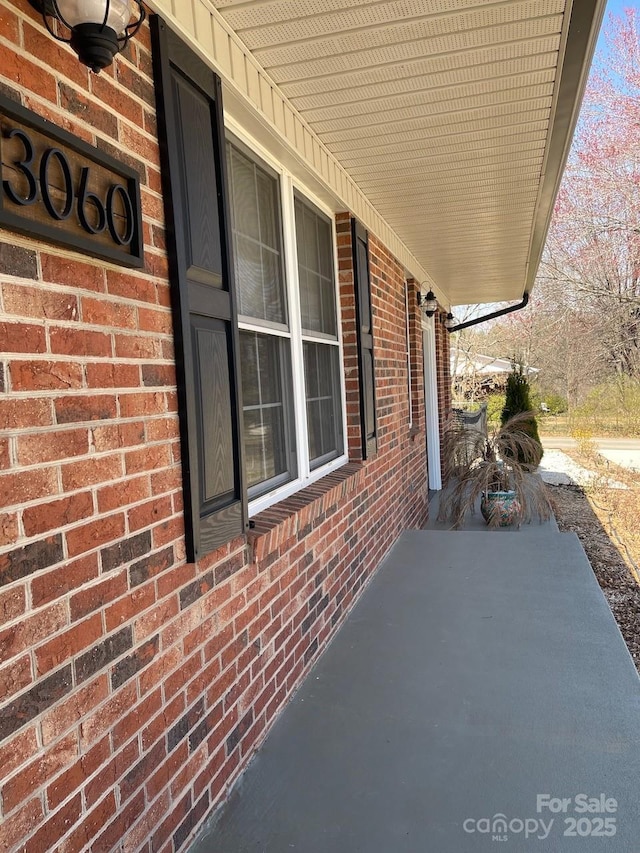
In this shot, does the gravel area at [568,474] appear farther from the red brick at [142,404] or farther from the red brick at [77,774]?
the red brick at [77,774]

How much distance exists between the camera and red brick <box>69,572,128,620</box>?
4.27 ft

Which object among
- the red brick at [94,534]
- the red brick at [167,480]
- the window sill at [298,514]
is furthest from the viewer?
the window sill at [298,514]

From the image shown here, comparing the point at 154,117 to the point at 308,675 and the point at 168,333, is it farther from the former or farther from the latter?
the point at 308,675

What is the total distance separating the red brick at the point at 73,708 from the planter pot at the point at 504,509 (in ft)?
16.4

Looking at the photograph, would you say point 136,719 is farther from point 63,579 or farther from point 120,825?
point 63,579

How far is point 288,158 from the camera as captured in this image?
2.82m

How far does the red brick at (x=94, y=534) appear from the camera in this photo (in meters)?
1.30

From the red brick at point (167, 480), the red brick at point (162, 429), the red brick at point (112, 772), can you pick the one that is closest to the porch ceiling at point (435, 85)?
the red brick at point (162, 429)

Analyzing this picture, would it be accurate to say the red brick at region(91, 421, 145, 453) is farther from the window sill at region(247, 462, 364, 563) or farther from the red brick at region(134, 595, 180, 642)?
the window sill at region(247, 462, 364, 563)

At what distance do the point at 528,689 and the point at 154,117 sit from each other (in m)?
2.60

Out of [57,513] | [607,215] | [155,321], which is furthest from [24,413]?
[607,215]

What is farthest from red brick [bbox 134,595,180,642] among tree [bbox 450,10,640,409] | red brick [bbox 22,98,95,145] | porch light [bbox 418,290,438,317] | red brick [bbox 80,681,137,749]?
tree [bbox 450,10,640,409]

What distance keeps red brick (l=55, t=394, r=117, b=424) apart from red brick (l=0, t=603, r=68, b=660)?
402 millimetres

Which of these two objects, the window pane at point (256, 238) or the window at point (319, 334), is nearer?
the window pane at point (256, 238)
